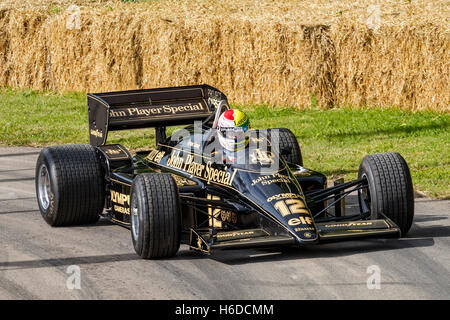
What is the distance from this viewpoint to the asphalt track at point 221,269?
8.48 m

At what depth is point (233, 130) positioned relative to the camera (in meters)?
10.5

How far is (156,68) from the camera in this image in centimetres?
2267

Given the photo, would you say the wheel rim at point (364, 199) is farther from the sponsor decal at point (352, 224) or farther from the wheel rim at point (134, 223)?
the wheel rim at point (134, 223)

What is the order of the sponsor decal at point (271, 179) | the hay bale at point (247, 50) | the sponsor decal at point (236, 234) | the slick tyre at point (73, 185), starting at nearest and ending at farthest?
the sponsor decal at point (236, 234) < the sponsor decal at point (271, 179) < the slick tyre at point (73, 185) < the hay bale at point (247, 50)

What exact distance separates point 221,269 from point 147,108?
3.65 m

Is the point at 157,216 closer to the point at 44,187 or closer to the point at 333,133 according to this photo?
the point at 44,187

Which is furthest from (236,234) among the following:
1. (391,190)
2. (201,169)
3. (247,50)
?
(247,50)

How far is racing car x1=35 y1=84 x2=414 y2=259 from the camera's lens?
30.8ft

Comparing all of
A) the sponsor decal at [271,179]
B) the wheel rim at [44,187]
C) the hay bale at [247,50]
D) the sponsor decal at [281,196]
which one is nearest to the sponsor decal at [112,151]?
the wheel rim at [44,187]

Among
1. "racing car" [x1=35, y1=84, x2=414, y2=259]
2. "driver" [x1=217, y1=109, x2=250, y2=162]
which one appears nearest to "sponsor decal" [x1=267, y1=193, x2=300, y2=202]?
"racing car" [x1=35, y1=84, x2=414, y2=259]

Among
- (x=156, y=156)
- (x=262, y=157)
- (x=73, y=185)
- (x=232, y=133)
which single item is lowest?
(x=73, y=185)

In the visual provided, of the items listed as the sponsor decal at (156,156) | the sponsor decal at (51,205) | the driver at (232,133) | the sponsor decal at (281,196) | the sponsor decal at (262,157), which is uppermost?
the driver at (232,133)

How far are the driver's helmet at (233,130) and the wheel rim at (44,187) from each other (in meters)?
2.55
